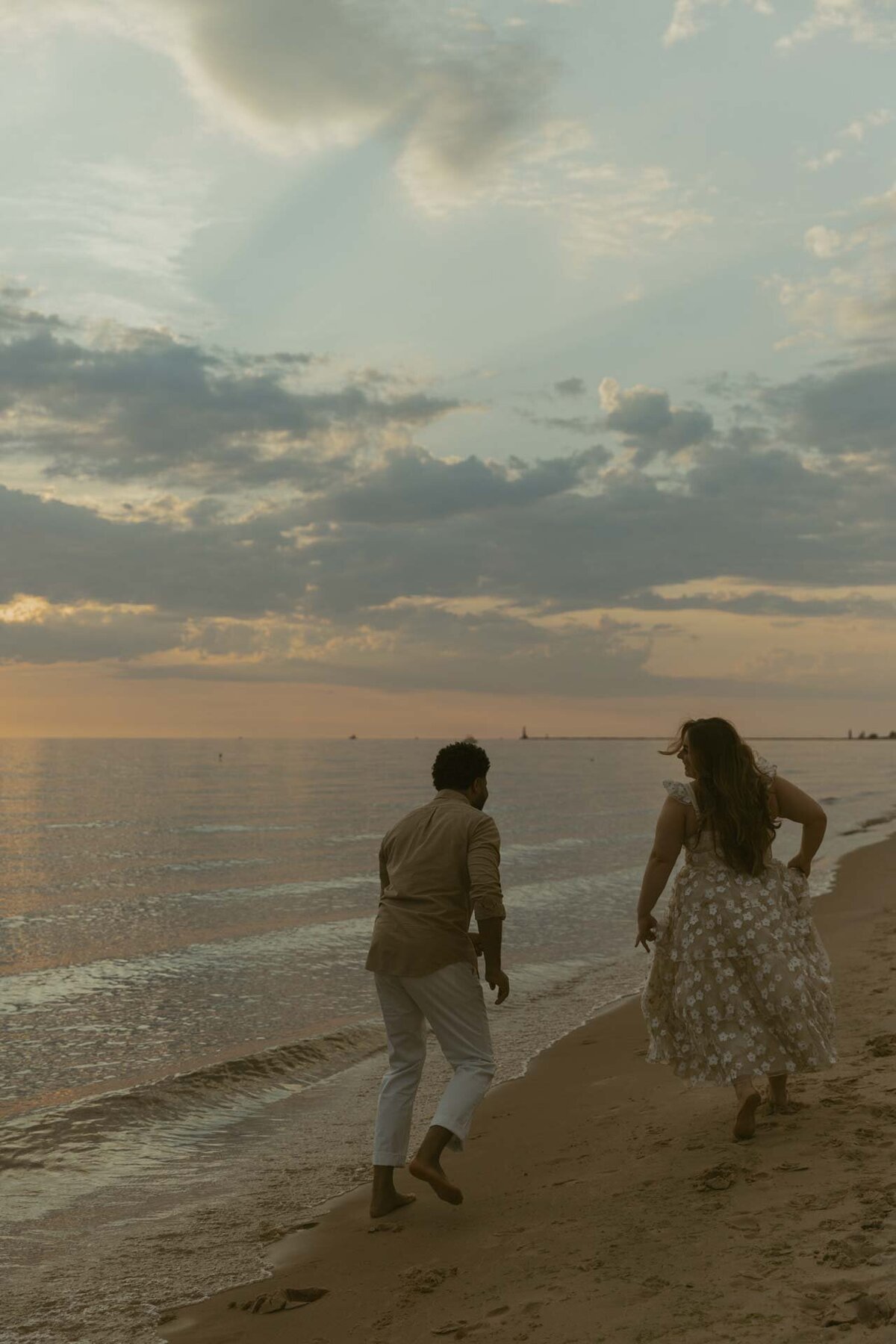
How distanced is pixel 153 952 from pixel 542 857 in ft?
44.3

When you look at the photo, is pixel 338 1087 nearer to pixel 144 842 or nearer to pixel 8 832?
pixel 144 842

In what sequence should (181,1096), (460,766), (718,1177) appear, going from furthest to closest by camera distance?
(181,1096) < (460,766) < (718,1177)

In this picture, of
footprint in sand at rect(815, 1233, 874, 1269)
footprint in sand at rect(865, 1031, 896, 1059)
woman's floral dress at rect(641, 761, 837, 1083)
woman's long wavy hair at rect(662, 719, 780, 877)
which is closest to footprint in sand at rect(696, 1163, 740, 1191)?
woman's floral dress at rect(641, 761, 837, 1083)

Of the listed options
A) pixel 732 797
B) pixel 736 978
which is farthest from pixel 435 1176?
pixel 732 797

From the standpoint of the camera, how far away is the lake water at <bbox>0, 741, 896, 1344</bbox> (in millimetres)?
5570

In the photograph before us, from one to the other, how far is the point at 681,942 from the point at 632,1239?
1.56 metres

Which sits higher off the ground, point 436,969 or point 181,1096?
point 436,969

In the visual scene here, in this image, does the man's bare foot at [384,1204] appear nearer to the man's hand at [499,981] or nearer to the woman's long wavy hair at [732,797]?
the man's hand at [499,981]

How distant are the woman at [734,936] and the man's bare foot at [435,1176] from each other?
1285 mm

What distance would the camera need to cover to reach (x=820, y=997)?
5.61 metres

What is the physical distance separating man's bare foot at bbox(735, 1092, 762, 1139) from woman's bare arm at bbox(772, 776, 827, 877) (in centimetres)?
114

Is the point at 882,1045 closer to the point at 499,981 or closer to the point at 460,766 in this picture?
the point at 499,981

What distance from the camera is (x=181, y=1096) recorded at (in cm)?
858

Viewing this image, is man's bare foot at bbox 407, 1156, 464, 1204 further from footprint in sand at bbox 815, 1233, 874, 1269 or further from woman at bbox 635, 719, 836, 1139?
footprint in sand at bbox 815, 1233, 874, 1269
